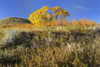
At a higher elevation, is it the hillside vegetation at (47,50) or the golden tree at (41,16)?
the golden tree at (41,16)

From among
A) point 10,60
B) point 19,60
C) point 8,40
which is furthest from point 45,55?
point 8,40

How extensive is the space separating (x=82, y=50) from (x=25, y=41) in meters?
2.97

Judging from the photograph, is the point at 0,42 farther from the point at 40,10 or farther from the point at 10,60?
the point at 40,10

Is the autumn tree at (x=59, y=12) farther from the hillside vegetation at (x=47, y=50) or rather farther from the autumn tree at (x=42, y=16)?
the hillside vegetation at (x=47, y=50)

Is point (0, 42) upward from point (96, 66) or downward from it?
upward

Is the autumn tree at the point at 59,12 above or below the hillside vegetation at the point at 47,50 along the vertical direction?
above

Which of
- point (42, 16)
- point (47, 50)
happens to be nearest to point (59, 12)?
point (42, 16)

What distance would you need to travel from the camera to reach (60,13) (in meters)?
18.6

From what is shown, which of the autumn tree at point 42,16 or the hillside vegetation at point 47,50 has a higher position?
the autumn tree at point 42,16

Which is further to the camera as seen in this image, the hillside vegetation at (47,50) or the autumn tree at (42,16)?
the autumn tree at (42,16)

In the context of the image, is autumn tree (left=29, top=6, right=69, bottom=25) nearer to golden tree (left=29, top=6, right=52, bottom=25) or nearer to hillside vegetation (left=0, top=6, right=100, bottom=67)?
golden tree (left=29, top=6, right=52, bottom=25)

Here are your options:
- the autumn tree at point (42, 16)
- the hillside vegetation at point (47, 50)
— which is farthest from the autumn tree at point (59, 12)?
the hillside vegetation at point (47, 50)

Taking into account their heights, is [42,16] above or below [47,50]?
above

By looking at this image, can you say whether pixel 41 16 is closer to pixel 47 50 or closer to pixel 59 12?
pixel 59 12
